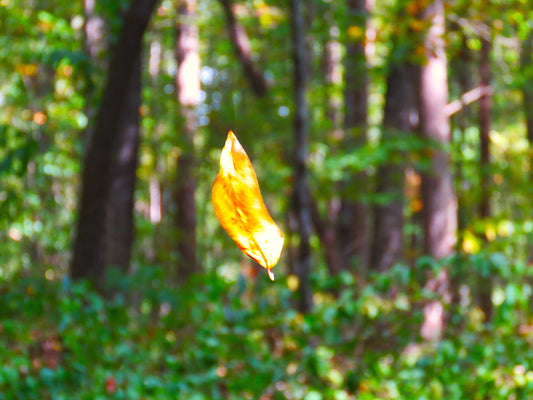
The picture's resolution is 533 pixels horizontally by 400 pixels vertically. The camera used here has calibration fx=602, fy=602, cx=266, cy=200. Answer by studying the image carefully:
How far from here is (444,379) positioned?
3.69 m

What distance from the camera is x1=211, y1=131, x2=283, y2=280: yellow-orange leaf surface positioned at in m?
0.70

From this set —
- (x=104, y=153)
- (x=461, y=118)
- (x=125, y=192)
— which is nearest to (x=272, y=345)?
(x=104, y=153)

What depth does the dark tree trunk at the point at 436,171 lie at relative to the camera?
715cm

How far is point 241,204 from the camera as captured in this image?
71 cm

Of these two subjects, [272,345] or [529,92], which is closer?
[272,345]

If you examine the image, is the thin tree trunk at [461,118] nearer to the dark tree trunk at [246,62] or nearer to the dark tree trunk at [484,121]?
the dark tree trunk at [484,121]

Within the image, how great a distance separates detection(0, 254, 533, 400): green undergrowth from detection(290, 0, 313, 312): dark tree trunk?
50cm

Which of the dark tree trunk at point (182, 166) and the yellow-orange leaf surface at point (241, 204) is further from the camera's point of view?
the dark tree trunk at point (182, 166)

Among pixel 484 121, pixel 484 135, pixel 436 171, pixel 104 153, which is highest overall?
pixel 484 121

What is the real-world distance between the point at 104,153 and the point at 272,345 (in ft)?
6.70

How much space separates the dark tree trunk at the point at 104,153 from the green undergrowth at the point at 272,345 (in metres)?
0.79

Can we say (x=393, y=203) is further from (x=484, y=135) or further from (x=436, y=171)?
(x=484, y=135)

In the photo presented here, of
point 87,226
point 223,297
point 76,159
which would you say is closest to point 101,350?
point 223,297

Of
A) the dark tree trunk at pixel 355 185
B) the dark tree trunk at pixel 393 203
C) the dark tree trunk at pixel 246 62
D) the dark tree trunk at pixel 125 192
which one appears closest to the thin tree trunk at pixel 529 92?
the dark tree trunk at pixel 393 203
